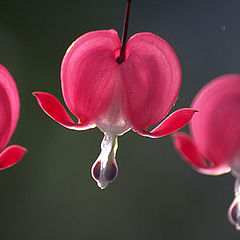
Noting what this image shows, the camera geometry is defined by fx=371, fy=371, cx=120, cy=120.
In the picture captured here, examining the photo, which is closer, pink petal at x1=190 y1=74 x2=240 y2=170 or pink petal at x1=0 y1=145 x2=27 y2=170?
pink petal at x1=190 y1=74 x2=240 y2=170

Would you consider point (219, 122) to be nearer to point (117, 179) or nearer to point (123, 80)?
point (123, 80)

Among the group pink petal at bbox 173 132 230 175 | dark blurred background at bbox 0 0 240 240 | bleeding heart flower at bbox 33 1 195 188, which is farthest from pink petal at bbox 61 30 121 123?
dark blurred background at bbox 0 0 240 240

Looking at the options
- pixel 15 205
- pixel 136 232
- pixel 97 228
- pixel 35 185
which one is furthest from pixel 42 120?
pixel 136 232

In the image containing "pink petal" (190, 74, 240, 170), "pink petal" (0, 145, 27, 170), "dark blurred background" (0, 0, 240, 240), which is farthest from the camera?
"dark blurred background" (0, 0, 240, 240)

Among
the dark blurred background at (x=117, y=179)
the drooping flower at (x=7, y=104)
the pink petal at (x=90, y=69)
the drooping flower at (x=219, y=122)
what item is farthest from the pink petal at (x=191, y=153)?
the dark blurred background at (x=117, y=179)

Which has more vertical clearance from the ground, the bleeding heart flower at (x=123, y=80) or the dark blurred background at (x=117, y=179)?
the bleeding heart flower at (x=123, y=80)

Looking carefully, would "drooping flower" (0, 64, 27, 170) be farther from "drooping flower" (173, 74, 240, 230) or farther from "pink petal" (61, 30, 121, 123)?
"drooping flower" (173, 74, 240, 230)

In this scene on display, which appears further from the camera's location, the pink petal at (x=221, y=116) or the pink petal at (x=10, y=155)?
the pink petal at (x=10, y=155)

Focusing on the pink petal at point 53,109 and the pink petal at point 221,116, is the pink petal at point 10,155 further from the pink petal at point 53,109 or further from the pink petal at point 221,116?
the pink petal at point 221,116
